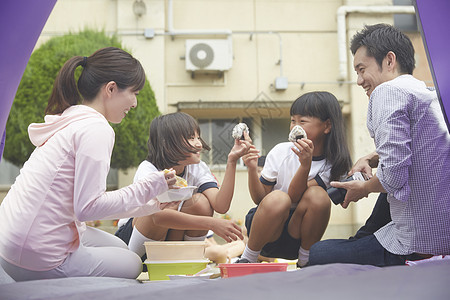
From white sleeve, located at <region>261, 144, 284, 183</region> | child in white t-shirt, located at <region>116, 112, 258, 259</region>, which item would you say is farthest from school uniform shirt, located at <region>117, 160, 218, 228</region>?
white sleeve, located at <region>261, 144, 284, 183</region>

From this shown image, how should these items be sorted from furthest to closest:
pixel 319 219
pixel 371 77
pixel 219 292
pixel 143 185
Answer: pixel 319 219
pixel 371 77
pixel 143 185
pixel 219 292

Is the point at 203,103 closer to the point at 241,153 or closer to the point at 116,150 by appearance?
the point at 116,150

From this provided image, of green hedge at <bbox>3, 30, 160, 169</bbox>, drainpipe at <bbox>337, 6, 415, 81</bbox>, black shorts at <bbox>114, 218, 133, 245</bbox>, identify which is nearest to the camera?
black shorts at <bbox>114, 218, 133, 245</bbox>

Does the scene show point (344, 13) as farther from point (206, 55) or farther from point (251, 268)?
point (251, 268)

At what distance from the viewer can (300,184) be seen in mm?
1702

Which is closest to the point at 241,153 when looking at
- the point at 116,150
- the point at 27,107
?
the point at 116,150

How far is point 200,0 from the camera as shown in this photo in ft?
20.5

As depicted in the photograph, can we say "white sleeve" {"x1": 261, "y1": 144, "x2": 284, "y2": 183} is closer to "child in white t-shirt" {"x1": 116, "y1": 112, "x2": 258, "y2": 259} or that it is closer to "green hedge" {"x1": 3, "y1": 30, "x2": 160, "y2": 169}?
"child in white t-shirt" {"x1": 116, "y1": 112, "x2": 258, "y2": 259}

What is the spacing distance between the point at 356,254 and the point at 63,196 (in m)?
0.78

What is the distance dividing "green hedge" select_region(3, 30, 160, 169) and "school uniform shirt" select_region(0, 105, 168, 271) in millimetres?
3671

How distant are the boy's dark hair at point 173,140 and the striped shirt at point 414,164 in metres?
0.80

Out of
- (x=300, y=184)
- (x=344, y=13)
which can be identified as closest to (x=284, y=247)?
(x=300, y=184)

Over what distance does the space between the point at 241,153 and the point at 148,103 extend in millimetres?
3512

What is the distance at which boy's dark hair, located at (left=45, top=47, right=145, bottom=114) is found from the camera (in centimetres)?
138
